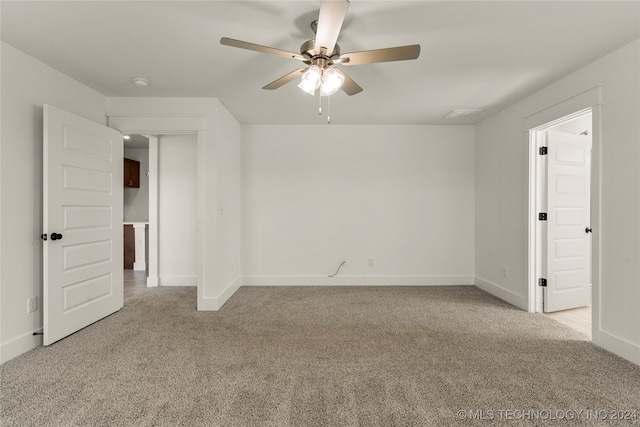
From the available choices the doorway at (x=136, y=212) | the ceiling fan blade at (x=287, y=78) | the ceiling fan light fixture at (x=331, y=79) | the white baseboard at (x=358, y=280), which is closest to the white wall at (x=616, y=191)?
the white baseboard at (x=358, y=280)

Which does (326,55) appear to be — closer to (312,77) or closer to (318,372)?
(312,77)

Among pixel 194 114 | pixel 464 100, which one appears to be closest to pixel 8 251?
pixel 194 114

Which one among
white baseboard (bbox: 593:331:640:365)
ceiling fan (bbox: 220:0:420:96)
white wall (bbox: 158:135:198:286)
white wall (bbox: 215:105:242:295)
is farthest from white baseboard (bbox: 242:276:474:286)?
ceiling fan (bbox: 220:0:420:96)

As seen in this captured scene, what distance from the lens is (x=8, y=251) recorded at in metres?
2.36

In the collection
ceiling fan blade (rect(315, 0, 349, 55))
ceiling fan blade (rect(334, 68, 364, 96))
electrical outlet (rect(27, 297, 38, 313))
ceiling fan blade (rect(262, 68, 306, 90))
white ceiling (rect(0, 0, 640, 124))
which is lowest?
electrical outlet (rect(27, 297, 38, 313))

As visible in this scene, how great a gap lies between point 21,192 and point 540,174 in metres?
5.10

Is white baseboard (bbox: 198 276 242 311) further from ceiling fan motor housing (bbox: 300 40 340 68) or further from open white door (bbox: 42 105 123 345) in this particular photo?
ceiling fan motor housing (bbox: 300 40 340 68)

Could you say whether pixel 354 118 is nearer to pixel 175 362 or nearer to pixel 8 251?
pixel 175 362

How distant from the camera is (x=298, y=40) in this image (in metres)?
2.25

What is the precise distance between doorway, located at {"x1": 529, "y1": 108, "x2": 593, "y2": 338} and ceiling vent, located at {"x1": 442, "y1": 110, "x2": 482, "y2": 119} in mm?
788

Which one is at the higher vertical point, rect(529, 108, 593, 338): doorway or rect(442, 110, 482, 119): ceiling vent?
rect(442, 110, 482, 119): ceiling vent

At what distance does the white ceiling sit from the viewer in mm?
1898

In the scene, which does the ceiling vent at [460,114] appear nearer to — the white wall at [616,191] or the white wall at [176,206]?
the white wall at [616,191]

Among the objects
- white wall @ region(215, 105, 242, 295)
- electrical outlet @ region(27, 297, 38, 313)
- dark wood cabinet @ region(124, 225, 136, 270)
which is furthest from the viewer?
dark wood cabinet @ region(124, 225, 136, 270)
